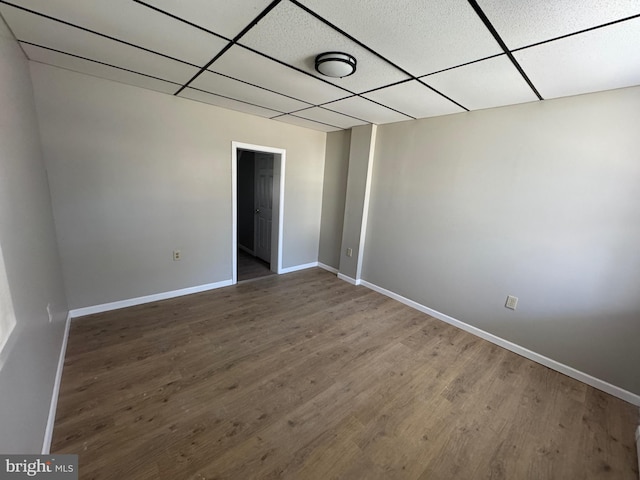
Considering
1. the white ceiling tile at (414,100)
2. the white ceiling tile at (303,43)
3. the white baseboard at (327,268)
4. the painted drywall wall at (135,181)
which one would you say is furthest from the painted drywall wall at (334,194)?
the white ceiling tile at (303,43)

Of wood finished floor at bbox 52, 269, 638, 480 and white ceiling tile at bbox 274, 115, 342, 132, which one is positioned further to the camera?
white ceiling tile at bbox 274, 115, 342, 132

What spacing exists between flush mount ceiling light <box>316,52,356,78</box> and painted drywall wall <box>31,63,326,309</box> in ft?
6.12

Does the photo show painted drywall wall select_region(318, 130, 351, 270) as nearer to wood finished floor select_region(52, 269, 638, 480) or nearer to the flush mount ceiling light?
wood finished floor select_region(52, 269, 638, 480)

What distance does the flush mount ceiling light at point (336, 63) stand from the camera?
1644 mm

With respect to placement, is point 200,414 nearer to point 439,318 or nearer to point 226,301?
point 226,301

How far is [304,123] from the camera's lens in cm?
366

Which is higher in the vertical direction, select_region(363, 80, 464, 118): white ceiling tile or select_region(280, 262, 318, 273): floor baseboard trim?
select_region(363, 80, 464, 118): white ceiling tile

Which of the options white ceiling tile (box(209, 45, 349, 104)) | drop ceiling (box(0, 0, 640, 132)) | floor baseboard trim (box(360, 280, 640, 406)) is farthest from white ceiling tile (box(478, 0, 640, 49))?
floor baseboard trim (box(360, 280, 640, 406))

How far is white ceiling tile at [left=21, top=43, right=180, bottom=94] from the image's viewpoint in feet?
6.29

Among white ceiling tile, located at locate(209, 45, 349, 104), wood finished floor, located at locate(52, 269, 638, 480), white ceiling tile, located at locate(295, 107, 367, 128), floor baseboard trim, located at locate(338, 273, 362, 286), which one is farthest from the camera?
floor baseboard trim, located at locate(338, 273, 362, 286)

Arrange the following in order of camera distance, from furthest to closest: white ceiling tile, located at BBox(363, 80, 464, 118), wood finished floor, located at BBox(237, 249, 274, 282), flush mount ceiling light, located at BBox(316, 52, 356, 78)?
wood finished floor, located at BBox(237, 249, 274, 282), white ceiling tile, located at BBox(363, 80, 464, 118), flush mount ceiling light, located at BBox(316, 52, 356, 78)

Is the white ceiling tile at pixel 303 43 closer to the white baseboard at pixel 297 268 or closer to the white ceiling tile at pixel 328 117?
the white ceiling tile at pixel 328 117

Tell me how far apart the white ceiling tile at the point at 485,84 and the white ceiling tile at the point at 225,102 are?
6.34 ft

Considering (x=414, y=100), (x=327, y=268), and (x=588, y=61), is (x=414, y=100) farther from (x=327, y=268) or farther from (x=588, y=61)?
(x=327, y=268)
